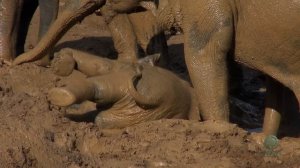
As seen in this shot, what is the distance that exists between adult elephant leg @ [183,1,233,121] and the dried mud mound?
199mm

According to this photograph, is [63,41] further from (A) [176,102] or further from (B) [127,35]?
(A) [176,102]

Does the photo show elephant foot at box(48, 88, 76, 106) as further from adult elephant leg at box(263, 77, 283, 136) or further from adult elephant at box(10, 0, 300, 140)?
adult elephant leg at box(263, 77, 283, 136)

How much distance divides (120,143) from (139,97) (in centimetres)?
44

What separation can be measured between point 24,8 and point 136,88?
2.55 metres

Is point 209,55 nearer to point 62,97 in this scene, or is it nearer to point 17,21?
point 62,97

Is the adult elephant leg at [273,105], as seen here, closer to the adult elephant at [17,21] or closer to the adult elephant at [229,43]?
the adult elephant at [229,43]

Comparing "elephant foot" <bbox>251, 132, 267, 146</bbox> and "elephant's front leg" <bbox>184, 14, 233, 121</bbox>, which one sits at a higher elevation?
"elephant's front leg" <bbox>184, 14, 233, 121</bbox>

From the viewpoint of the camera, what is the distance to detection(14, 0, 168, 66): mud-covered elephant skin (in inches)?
279

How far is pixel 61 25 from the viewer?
7.11 m

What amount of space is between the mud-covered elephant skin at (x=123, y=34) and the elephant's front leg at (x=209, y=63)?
1.07 m

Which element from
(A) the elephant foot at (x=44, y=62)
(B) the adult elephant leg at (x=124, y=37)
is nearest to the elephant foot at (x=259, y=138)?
(B) the adult elephant leg at (x=124, y=37)

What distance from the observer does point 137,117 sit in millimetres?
6211

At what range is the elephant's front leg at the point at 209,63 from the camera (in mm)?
5926

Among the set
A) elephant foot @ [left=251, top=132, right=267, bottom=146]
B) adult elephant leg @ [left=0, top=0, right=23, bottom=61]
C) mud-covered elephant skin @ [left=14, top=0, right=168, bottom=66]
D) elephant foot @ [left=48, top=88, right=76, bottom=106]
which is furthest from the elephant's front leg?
adult elephant leg @ [left=0, top=0, right=23, bottom=61]
